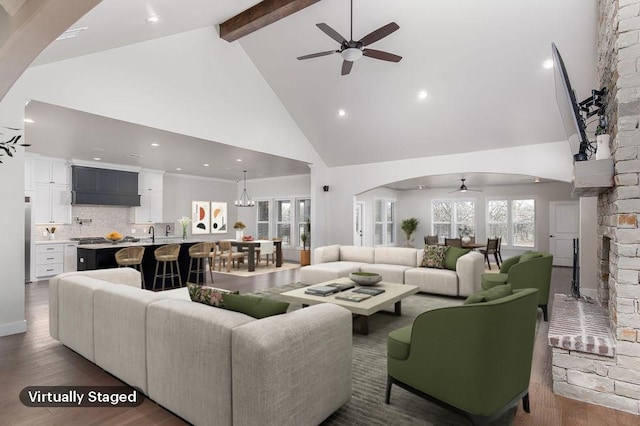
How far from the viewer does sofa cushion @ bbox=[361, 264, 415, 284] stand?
582 cm

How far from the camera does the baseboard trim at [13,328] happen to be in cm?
358

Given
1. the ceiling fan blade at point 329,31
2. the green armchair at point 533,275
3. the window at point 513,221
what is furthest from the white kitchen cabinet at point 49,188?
the window at point 513,221

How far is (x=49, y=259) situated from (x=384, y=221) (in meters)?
9.24

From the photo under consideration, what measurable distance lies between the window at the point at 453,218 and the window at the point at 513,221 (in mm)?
558

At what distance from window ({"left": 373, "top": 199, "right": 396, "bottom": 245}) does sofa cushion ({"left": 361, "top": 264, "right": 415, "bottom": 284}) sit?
5.06 m

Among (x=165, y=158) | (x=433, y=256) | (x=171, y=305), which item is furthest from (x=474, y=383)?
(x=165, y=158)

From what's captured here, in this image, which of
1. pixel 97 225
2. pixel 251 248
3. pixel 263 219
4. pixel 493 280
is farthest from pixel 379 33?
pixel 263 219

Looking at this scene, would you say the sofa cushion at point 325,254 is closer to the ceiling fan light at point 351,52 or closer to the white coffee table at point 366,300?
the white coffee table at point 366,300

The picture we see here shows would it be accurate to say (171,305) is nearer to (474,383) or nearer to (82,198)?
(474,383)

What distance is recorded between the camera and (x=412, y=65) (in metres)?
5.33

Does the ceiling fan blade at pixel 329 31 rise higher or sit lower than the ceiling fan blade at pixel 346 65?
higher

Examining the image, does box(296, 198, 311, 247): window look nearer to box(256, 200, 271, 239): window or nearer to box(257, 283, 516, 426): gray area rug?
box(256, 200, 271, 239): window

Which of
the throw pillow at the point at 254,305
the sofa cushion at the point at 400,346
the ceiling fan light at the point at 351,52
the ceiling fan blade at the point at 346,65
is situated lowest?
the sofa cushion at the point at 400,346

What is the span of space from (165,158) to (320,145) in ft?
11.7
